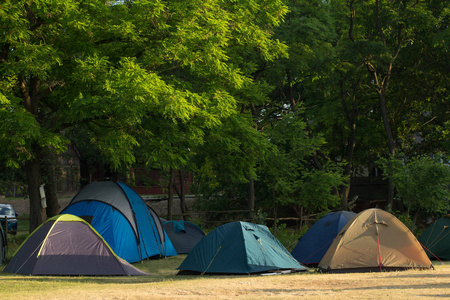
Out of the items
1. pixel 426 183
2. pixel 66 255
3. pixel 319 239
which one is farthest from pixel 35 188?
pixel 426 183

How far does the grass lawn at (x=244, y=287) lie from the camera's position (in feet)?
27.4

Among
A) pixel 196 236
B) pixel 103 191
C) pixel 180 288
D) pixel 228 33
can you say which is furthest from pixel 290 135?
pixel 180 288

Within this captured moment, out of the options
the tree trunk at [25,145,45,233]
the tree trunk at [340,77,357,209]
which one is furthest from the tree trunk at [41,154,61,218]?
the tree trunk at [340,77,357,209]

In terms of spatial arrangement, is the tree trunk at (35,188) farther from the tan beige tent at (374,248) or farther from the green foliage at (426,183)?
the green foliage at (426,183)

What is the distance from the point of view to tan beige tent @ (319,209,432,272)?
41.7 ft

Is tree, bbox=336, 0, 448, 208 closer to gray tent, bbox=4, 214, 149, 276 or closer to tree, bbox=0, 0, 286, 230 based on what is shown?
tree, bbox=0, 0, 286, 230

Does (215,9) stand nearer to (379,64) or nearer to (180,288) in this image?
(180,288)

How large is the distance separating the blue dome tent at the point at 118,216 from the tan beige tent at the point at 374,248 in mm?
5780

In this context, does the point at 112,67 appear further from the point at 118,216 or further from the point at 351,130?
the point at 351,130

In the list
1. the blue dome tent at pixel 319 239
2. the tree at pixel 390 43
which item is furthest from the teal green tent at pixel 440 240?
the tree at pixel 390 43

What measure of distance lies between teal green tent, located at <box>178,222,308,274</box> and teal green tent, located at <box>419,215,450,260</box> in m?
5.93

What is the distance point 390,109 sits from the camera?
2922cm

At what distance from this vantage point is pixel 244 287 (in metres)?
9.48

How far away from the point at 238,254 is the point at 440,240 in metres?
7.44
